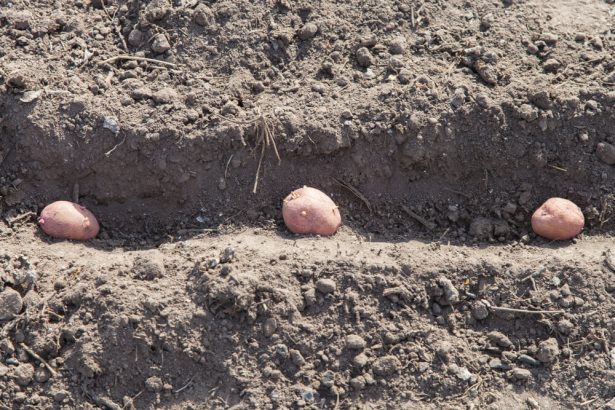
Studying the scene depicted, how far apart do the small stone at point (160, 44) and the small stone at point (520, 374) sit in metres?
2.66

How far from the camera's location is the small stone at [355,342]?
11.9ft

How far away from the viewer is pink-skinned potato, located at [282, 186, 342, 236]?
13.2 feet

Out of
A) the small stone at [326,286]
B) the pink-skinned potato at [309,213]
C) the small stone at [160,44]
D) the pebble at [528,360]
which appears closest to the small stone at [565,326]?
the pebble at [528,360]

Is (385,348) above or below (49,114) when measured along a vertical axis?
below

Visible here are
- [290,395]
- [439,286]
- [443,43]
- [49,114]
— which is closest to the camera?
[290,395]

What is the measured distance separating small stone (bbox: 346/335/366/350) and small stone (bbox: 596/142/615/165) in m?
1.83

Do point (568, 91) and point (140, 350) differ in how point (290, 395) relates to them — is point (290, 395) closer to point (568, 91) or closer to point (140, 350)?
point (140, 350)

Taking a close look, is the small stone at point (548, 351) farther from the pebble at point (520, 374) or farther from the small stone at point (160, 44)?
the small stone at point (160, 44)

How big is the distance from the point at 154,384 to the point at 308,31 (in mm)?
2247

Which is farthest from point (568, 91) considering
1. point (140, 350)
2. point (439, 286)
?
point (140, 350)

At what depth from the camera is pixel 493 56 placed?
4.39 m

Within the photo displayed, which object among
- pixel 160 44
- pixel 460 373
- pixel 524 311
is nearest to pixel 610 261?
pixel 524 311

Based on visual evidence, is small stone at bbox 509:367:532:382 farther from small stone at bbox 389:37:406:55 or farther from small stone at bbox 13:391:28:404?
small stone at bbox 13:391:28:404

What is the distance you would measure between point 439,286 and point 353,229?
2.12 ft
